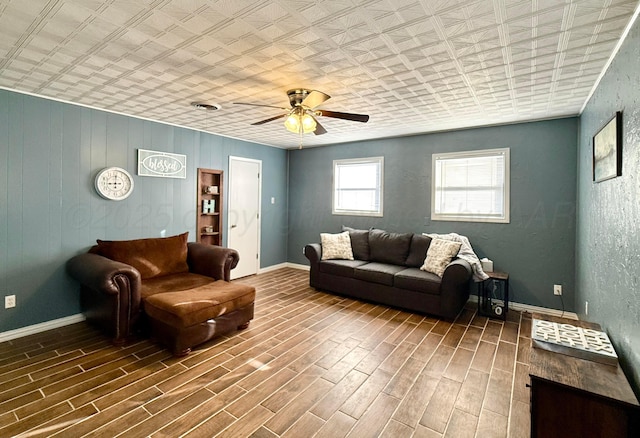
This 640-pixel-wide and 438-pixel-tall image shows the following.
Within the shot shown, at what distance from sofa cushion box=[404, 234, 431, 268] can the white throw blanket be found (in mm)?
139

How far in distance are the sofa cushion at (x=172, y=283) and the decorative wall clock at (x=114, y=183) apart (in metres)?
1.19

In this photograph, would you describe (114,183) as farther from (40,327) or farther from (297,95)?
(297,95)

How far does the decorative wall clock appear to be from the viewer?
150 inches

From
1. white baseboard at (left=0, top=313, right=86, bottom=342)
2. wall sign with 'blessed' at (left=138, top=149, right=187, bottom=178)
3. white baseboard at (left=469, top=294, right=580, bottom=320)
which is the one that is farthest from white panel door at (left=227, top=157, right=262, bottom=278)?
white baseboard at (left=469, top=294, right=580, bottom=320)

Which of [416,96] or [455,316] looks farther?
[455,316]

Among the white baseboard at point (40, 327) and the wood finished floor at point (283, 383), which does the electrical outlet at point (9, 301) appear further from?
the wood finished floor at point (283, 383)

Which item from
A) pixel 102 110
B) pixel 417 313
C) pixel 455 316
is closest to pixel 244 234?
pixel 102 110

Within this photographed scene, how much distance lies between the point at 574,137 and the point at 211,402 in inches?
190

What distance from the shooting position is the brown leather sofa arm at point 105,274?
289 cm

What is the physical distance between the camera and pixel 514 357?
2898mm

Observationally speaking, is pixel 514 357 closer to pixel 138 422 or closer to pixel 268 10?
pixel 138 422

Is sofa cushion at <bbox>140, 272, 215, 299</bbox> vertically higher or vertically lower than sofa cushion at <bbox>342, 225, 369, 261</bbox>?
lower

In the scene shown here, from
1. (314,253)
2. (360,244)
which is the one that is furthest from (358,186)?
(314,253)

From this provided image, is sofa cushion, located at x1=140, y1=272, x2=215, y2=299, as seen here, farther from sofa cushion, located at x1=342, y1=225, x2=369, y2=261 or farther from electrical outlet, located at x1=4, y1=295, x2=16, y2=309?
sofa cushion, located at x1=342, y1=225, x2=369, y2=261
